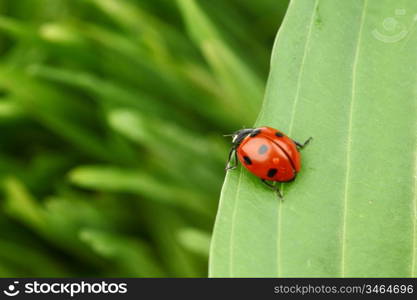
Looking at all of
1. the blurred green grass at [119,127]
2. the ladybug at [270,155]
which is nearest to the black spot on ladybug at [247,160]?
the ladybug at [270,155]

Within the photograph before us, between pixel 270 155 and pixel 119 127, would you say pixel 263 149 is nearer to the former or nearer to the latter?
pixel 270 155

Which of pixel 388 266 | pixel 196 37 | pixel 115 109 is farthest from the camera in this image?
pixel 115 109

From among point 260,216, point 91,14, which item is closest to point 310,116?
point 260,216

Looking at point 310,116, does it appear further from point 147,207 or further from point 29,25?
point 29,25

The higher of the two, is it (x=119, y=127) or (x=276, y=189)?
(x=119, y=127)

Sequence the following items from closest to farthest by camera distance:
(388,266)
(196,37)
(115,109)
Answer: (388,266) → (196,37) → (115,109)

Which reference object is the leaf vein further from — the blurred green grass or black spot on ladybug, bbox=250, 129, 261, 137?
the blurred green grass

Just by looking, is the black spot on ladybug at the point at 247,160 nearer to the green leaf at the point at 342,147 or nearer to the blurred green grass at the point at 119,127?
the green leaf at the point at 342,147

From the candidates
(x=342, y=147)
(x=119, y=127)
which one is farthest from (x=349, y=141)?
(x=119, y=127)
